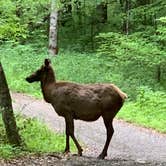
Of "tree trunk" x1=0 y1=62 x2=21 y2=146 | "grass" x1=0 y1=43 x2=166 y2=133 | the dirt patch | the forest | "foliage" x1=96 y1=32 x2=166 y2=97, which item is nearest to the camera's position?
the dirt patch

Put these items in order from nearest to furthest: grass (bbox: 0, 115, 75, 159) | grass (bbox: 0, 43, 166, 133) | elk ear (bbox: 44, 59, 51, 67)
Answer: elk ear (bbox: 44, 59, 51, 67)
grass (bbox: 0, 115, 75, 159)
grass (bbox: 0, 43, 166, 133)

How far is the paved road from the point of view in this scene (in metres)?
11.5

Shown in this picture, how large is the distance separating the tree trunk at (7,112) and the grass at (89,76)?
6.11 m

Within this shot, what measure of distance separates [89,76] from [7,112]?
1231 cm

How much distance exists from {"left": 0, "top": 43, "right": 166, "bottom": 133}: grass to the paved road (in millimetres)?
1065

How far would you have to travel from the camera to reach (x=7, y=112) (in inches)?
384

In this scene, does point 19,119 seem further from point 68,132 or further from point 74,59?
point 74,59

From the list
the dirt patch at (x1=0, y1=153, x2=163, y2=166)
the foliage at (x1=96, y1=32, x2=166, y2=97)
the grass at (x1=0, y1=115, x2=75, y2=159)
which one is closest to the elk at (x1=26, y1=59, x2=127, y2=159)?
the dirt patch at (x1=0, y1=153, x2=163, y2=166)

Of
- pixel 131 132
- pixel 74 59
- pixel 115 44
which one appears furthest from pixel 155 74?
pixel 131 132

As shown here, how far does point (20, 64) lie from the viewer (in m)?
23.2

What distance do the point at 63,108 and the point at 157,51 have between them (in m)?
10.3

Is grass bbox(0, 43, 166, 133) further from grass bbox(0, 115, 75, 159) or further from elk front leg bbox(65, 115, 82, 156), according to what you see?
elk front leg bbox(65, 115, 82, 156)

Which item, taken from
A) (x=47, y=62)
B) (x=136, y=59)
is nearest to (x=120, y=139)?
(x=47, y=62)

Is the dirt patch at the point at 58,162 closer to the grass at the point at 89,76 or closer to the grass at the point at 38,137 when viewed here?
the grass at the point at 38,137
